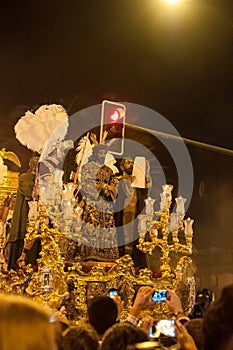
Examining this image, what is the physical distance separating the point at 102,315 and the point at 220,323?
1.90 metres

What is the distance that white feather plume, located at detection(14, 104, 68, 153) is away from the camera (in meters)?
12.8

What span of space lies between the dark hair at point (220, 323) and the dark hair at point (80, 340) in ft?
2.38

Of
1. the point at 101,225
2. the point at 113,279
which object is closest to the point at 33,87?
the point at 101,225

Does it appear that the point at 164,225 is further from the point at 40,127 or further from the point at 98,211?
the point at 40,127

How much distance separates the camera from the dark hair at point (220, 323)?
6.97ft

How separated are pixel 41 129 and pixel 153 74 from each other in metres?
4.26

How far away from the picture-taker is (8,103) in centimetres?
1377

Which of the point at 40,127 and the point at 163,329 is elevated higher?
the point at 40,127

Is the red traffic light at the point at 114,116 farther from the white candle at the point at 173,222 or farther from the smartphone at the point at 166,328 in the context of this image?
the white candle at the point at 173,222

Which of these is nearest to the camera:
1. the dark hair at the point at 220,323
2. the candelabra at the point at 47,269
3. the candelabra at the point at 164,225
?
the dark hair at the point at 220,323

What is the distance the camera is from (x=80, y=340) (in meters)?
2.74

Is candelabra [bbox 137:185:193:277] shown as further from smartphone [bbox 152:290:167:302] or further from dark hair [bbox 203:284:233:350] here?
dark hair [bbox 203:284:233:350]

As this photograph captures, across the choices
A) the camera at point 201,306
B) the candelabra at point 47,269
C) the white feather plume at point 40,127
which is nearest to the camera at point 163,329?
the camera at point 201,306

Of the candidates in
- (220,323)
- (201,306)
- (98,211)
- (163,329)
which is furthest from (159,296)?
(98,211)
